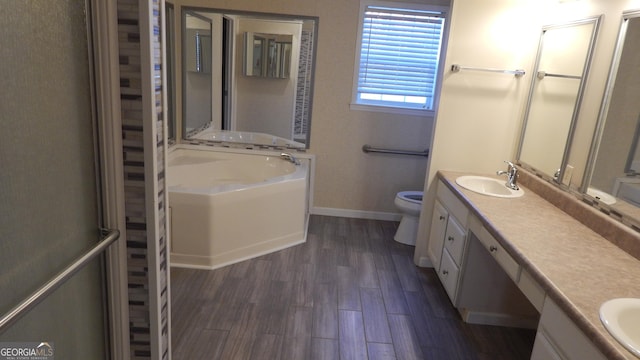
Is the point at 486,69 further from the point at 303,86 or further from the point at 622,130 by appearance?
the point at 303,86

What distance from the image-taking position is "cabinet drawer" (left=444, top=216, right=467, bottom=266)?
2.56 meters

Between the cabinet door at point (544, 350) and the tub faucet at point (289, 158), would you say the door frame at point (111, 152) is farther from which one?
the tub faucet at point (289, 158)

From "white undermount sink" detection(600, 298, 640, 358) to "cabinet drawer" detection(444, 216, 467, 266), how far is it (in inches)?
44.4

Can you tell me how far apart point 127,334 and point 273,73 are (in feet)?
9.69

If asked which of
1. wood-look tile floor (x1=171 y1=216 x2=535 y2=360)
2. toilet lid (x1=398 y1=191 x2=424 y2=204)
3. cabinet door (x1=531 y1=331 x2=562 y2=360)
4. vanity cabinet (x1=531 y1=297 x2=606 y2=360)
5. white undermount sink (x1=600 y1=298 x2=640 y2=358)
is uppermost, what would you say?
white undermount sink (x1=600 y1=298 x2=640 y2=358)

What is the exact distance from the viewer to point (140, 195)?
133cm

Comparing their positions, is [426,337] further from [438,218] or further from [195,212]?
[195,212]

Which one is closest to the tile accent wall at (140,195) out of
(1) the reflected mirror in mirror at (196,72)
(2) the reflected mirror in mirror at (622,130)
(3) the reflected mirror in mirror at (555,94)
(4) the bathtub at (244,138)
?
(2) the reflected mirror in mirror at (622,130)

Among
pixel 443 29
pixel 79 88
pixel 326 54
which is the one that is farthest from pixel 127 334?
pixel 443 29

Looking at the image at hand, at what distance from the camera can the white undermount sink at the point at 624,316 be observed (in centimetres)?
128

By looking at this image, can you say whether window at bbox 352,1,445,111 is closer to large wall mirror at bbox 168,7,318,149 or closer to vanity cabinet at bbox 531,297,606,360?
large wall mirror at bbox 168,7,318,149

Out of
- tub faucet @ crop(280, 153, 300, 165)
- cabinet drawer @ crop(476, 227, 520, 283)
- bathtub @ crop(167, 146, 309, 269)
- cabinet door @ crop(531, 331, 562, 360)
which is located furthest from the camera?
tub faucet @ crop(280, 153, 300, 165)

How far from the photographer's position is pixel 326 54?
392 centimetres

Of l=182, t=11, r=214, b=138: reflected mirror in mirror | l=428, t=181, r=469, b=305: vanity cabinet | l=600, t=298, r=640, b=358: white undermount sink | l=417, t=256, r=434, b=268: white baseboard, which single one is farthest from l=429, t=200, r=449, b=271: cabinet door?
l=182, t=11, r=214, b=138: reflected mirror in mirror
